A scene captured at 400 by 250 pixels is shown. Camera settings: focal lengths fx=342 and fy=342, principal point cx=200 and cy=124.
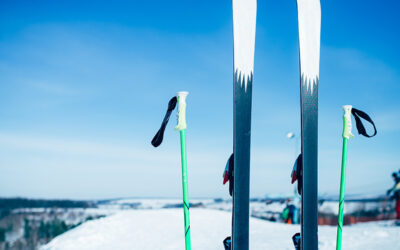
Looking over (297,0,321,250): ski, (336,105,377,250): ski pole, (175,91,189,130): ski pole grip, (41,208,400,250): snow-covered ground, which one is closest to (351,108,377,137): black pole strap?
(336,105,377,250): ski pole

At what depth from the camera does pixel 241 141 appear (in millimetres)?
2939

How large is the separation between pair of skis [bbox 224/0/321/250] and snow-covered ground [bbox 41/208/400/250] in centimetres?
237

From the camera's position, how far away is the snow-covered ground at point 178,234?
5576 mm

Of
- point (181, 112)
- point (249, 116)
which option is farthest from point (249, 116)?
point (181, 112)

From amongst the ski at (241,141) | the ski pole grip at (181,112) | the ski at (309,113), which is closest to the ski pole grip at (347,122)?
the ski at (309,113)

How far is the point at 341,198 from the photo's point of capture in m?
3.37

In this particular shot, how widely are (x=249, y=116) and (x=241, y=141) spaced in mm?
234

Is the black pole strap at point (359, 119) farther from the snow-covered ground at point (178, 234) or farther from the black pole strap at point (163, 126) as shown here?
the snow-covered ground at point (178, 234)

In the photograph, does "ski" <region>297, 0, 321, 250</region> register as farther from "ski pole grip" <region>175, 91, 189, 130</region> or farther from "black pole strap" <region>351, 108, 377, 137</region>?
"ski pole grip" <region>175, 91, 189, 130</region>

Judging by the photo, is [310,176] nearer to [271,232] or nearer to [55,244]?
[271,232]

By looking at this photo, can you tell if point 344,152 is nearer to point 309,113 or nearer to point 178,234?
point 309,113

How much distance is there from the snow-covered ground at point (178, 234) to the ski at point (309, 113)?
2.22m

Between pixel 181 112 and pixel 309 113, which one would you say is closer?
pixel 181 112


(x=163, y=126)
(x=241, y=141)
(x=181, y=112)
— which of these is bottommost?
(x=241, y=141)
